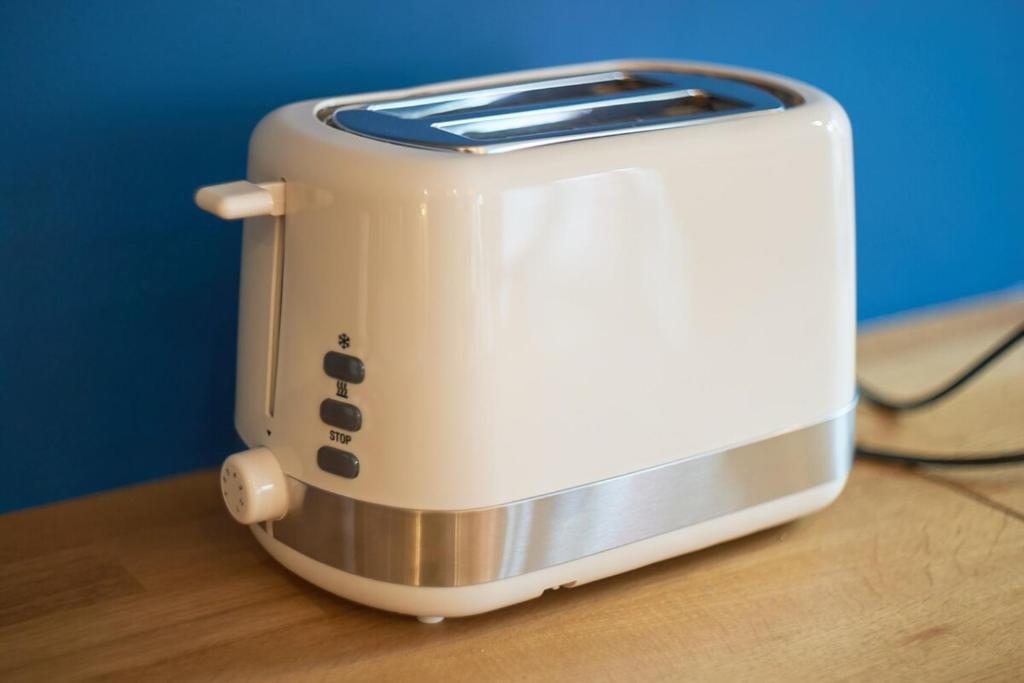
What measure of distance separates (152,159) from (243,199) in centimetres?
15

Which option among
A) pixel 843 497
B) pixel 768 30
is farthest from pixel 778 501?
pixel 768 30

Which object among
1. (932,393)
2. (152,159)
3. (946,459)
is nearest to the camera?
(152,159)

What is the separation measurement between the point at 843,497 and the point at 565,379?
0.87ft

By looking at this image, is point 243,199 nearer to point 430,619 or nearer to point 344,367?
point 344,367

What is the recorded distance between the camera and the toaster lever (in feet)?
1.95

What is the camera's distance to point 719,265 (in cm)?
65

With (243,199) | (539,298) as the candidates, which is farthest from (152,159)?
(539,298)

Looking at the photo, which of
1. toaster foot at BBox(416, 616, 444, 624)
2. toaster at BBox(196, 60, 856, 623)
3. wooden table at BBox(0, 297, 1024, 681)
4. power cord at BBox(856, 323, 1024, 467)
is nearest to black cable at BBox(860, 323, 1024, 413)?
power cord at BBox(856, 323, 1024, 467)

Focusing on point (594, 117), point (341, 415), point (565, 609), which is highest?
point (594, 117)

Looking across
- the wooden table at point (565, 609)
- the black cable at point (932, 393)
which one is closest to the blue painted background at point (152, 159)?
the wooden table at point (565, 609)

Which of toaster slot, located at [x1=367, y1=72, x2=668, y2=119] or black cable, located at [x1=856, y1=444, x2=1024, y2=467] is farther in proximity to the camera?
black cable, located at [x1=856, y1=444, x2=1024, y2=467]

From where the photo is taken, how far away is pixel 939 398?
36.3 inches

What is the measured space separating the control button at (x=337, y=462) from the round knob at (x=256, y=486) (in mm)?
29

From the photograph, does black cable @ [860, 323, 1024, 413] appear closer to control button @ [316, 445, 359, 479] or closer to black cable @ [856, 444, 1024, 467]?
black cable @ [856, 444, 1024, 467]
